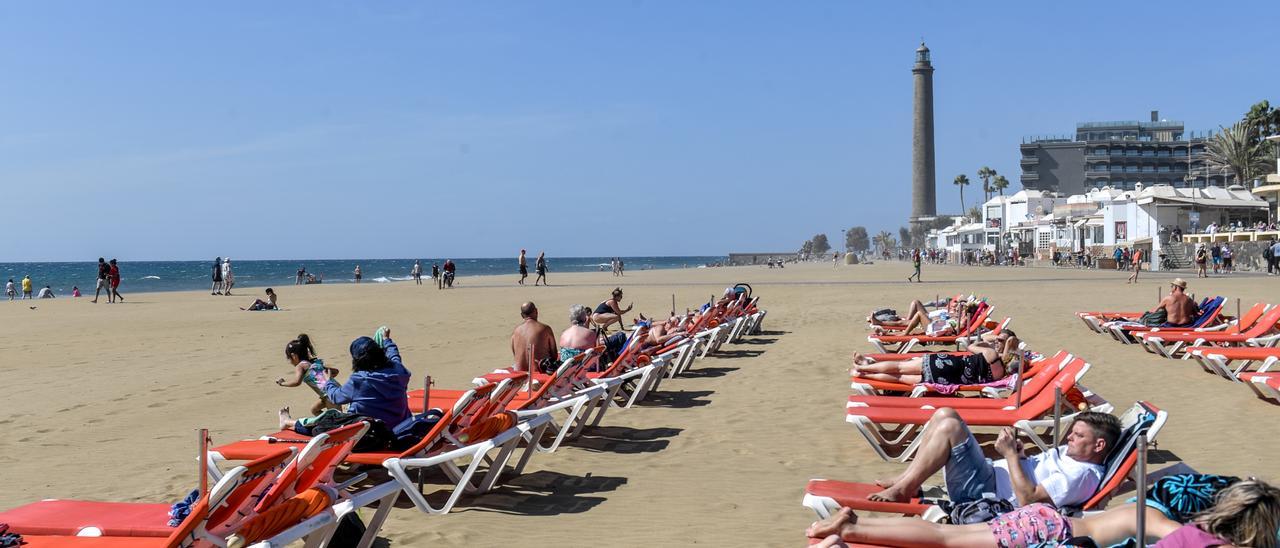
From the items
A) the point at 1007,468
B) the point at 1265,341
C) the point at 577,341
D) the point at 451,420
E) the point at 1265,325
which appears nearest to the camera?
the point at 1007,468

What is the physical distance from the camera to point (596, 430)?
7496 millimetres

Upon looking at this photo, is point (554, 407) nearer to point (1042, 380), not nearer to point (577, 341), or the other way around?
point (577, 341)

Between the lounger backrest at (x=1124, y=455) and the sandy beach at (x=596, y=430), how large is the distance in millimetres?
1342

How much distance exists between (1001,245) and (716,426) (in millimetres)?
61244

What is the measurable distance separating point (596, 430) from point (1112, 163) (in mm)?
106754

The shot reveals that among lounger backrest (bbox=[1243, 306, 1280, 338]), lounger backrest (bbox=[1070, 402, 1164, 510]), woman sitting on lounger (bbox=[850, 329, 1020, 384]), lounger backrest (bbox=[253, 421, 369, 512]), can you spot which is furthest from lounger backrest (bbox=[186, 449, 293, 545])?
lounger backrest (bbox=[1243, 306, 1280, 338])

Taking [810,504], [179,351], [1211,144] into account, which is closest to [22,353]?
[179,351]

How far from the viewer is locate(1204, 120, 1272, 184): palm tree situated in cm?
6588

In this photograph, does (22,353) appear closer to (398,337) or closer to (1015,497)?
(398,337)

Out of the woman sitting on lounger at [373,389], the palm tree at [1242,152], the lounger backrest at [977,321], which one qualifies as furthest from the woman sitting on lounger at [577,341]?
the palm tree at [1242,152]

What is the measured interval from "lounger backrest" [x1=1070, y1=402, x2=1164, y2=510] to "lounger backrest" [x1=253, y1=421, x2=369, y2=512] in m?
3.20

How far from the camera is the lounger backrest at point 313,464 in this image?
12.4 feet

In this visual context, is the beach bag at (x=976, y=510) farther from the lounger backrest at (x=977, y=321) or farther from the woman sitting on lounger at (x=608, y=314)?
the woman sitting on lounger at (x=608, y=314)

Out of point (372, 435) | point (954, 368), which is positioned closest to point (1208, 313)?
point (954, 368)
